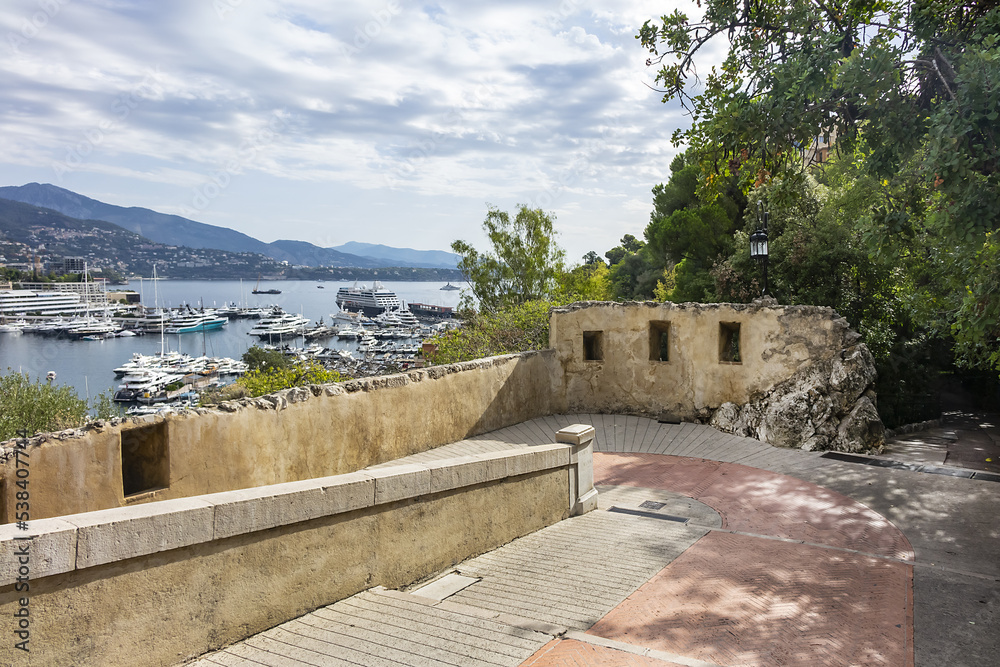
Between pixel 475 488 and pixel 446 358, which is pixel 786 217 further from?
pixel 475 488

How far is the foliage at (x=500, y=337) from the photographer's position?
19281 mm

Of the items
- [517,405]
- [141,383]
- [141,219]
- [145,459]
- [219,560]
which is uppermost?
[141,219]

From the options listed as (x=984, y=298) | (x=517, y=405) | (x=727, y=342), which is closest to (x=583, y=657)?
(x=984, y=298)

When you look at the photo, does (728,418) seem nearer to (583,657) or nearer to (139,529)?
(583,657)

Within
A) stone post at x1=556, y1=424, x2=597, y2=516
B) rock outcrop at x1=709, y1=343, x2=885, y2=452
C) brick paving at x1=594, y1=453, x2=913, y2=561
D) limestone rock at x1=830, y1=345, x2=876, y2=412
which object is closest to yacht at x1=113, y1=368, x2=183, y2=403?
brick paving at x1=594, y1=453, x2=913, y2=561

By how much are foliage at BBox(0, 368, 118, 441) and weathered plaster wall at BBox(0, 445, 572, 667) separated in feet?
40.0

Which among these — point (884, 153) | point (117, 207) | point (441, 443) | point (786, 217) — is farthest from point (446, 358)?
point (117, 207)

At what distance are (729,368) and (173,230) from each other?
394ft

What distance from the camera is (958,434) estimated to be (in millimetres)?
15969

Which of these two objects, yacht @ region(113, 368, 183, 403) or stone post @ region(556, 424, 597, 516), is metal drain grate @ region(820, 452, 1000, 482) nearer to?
stone post @ region(556, 424, 597, 516)

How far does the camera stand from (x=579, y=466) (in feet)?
29.3

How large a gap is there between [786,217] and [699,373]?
8.43 m

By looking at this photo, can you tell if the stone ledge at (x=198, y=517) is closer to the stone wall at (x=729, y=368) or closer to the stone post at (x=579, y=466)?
the stone post at (x=579, y=466)

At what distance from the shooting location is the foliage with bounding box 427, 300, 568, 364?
63.3 ft
